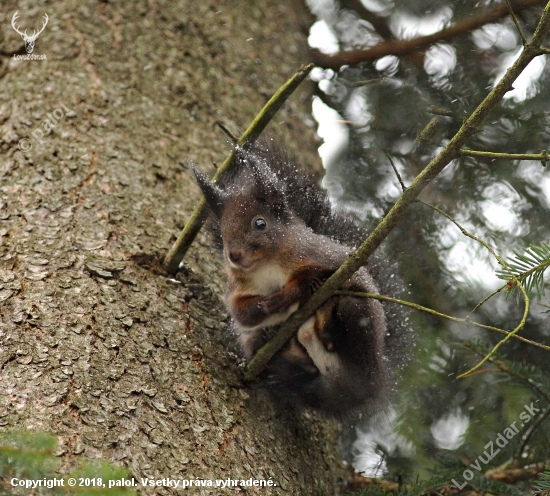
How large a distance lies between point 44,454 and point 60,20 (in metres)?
1.94

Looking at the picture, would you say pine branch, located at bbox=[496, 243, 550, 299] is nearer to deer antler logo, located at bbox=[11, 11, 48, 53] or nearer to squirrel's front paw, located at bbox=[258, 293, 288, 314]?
squirrel's front paw, located at bbox=[258, 293, 288, 314]

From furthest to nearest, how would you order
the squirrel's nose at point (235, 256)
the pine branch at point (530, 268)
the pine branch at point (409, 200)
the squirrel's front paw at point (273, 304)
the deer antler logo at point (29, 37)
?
the deer antler logo at point (29, 37) < the squirrel's nose at point (235, 256) < the squirrel's front paw at point (273, 304) < the pine branch at point (530, 268) < the pine branch at point (409, 200)

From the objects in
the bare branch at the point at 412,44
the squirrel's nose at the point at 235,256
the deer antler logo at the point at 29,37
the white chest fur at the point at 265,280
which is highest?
the bare branch at the point at 412,44

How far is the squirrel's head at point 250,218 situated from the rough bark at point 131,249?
14 centimetres

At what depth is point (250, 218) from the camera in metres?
2.00

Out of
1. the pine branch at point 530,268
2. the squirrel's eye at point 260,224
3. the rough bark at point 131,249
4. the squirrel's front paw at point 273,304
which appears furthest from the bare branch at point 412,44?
the squirrel's front paw at point 273,304

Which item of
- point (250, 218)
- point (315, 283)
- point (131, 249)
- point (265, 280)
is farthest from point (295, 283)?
point (131, 249)

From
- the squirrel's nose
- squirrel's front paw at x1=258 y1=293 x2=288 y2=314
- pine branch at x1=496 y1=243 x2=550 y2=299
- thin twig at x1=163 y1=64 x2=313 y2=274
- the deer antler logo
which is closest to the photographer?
pine branch at x1=496 y1=243 x2=550 y2=299

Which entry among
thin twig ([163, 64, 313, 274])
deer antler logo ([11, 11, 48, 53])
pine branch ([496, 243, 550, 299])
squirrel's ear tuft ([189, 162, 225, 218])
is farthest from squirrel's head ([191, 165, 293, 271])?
deer antler logo ([11, 11, 48, 53])

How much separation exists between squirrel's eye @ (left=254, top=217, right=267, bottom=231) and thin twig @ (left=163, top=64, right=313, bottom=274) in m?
0.21

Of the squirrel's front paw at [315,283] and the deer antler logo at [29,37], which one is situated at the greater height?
the squirrel's front paw at [315,283]

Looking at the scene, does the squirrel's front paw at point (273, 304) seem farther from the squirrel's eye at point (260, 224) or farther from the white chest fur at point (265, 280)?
the squirrel's eye at point (260, 224)

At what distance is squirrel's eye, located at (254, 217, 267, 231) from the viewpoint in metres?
1.98

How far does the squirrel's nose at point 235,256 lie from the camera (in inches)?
74.7
